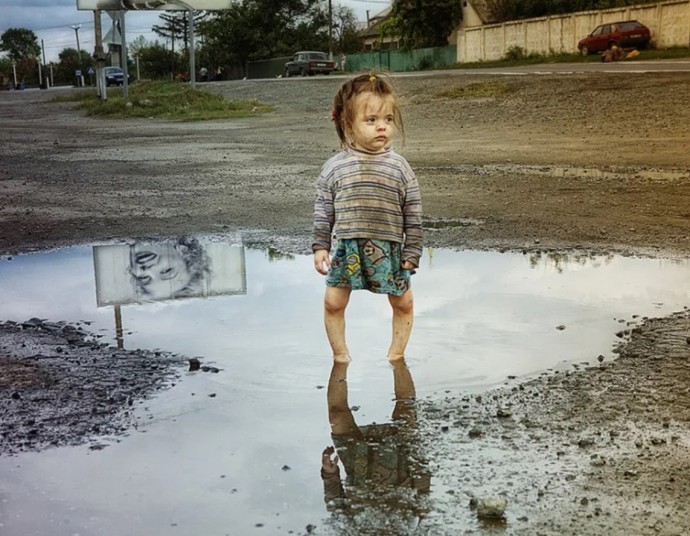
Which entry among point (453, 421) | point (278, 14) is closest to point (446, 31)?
point (278, 14)

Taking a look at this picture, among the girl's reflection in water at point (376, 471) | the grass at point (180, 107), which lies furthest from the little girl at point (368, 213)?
the grass at point (180, 107)

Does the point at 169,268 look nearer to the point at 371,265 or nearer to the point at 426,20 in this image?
the point at 371,265

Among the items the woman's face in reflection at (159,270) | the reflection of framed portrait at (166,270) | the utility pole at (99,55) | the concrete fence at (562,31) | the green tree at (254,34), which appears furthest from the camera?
the green tree at (254,34)

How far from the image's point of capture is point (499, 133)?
50.5 ft

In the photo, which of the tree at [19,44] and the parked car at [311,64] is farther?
the tree at [19,44]

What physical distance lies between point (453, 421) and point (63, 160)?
12206 mm

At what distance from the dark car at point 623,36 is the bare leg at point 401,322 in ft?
128

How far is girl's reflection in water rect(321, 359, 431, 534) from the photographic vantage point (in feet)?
9.27

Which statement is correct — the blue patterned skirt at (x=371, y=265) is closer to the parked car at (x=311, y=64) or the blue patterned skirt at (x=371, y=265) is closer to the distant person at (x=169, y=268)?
the distant person at (x=169, y=268)

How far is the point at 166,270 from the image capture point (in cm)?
646

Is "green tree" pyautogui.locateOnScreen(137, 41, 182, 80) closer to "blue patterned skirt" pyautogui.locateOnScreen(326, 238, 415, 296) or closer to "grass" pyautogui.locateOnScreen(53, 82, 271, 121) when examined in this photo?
"grass" pyautogui.locateOnScreen(53, 82, 271, 121)

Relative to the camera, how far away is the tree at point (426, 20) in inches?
2420

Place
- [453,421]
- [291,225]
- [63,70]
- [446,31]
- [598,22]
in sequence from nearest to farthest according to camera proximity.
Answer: [453,421], [291,225], [598,22], [446,31], [63,70]

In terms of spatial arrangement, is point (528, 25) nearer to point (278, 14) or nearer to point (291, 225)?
point (278, 14)
